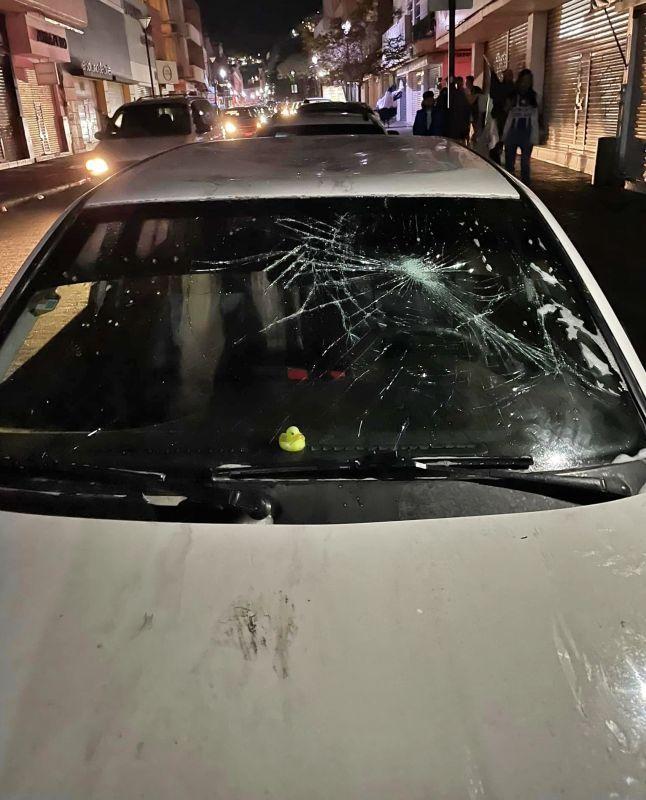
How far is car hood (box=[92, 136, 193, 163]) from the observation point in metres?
12.1

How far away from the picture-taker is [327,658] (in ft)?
4.03

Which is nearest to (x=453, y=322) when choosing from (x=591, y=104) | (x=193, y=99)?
(x=193, y=99)

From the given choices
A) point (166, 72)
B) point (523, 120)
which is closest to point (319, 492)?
point (523, 120)

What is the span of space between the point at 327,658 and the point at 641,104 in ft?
45.4

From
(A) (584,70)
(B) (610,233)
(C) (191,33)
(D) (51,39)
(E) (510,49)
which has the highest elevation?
(C) (191,33)

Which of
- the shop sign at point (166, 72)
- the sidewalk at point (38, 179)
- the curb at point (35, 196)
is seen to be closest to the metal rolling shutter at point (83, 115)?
the sidewalk at point (38, 179)

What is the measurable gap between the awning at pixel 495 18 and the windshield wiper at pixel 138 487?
1747 centimetres

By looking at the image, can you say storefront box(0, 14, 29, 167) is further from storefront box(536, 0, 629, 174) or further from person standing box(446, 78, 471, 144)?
storefront box(536, 0, 629, 174)

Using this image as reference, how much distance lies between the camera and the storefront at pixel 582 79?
13461 mm

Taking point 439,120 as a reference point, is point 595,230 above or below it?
below

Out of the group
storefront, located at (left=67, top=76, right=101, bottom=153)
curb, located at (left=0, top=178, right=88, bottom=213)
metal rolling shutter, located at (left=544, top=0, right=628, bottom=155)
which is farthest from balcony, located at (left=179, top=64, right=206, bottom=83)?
metal rolling shutter, located at (left=544, top=0, right=628, bottom=155)

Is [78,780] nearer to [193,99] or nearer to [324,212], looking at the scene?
[324,212]

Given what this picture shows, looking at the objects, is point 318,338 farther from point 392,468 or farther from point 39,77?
point 39,77

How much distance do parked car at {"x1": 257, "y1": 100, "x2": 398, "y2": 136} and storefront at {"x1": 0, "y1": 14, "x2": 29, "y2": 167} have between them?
14338 millimetres
